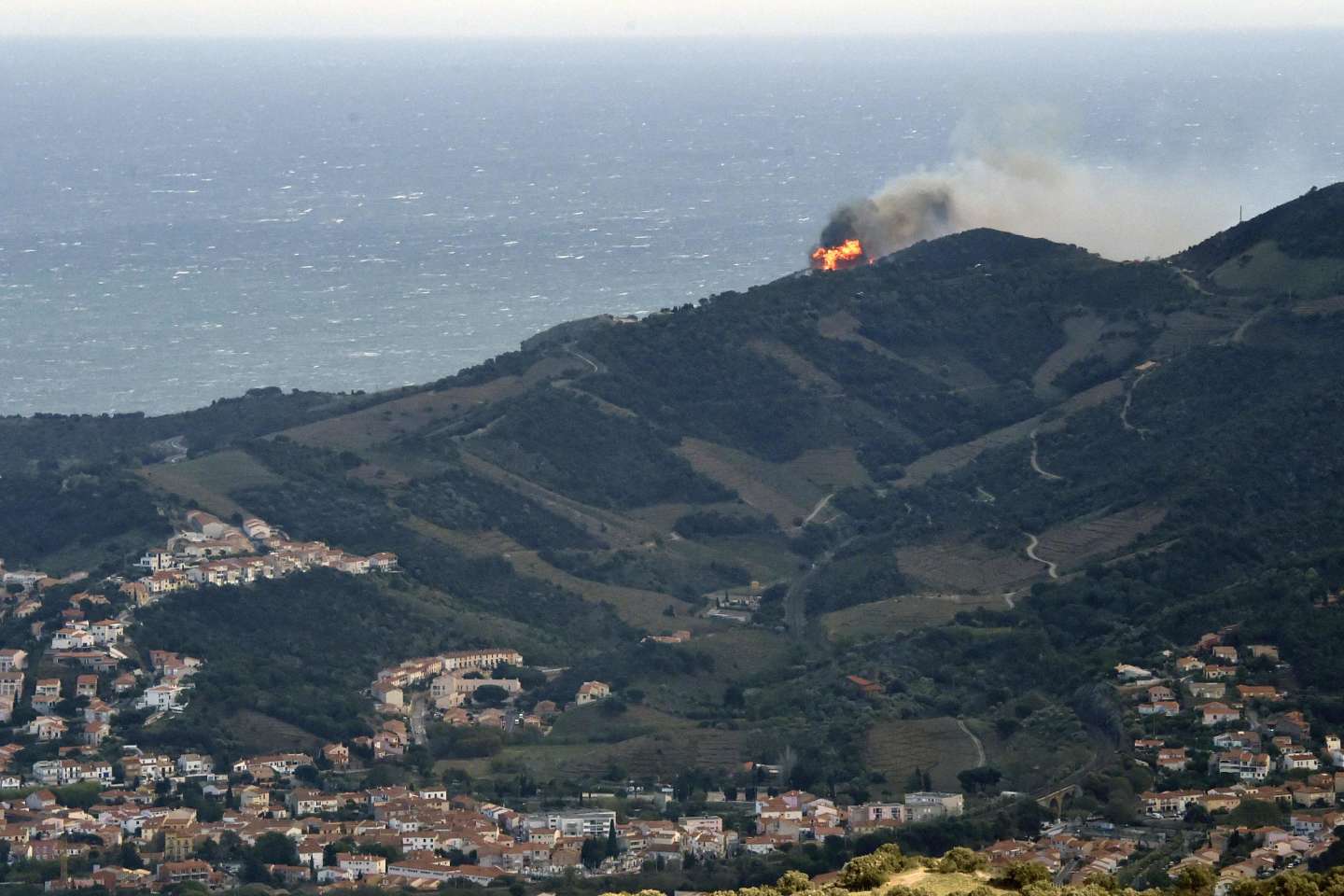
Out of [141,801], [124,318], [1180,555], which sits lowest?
[141,801]

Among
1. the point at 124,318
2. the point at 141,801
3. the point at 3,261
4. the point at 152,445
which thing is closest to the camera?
the point at 141,801

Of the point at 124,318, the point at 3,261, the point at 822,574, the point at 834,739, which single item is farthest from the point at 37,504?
the point at 3,261

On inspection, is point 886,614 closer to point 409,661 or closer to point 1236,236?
point 409,661

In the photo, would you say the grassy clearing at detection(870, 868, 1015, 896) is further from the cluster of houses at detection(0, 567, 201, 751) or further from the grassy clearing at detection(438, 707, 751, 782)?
the cluster of houses at detection(0, 567, 201, 751)

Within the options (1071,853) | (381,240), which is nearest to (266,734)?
(1071,853)

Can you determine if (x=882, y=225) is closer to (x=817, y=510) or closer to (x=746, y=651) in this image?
(x=817, y=510)

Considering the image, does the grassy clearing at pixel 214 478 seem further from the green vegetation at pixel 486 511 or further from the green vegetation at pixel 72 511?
the green vegetation at pixel 486 511

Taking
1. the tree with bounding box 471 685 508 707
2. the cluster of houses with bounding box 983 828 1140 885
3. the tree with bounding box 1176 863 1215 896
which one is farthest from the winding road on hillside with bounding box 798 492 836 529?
the tree with bounding box 1176 863 1215 896
